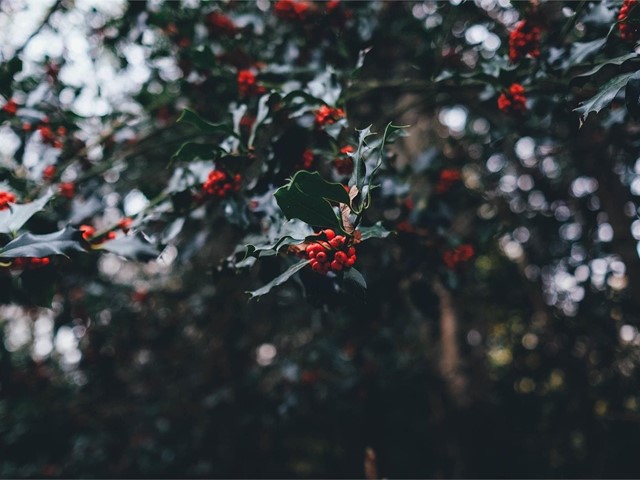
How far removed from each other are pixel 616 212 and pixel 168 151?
9.34 ft

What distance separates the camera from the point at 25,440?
3.89m

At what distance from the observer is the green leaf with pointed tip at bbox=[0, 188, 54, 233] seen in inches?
51.9

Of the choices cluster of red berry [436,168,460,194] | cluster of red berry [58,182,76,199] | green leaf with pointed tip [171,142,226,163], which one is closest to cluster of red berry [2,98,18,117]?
cluster of red berry [58,182,76,199]

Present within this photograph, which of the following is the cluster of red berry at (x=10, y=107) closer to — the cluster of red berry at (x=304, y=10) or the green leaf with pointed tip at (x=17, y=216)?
the green leaf with pointed tip at (x=17, y=216)

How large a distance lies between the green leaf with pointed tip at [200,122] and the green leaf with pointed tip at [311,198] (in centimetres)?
46

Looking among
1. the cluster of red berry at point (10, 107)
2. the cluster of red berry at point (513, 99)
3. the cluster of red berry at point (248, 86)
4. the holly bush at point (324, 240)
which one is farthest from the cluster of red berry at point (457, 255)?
the cluster of red berry at point (10, 107)

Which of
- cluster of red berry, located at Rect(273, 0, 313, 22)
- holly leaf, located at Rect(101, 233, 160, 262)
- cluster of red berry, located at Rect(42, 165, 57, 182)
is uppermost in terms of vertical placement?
cluster of red berry, located at Rect(273, 0, 313, 22)

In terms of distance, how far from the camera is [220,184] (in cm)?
156

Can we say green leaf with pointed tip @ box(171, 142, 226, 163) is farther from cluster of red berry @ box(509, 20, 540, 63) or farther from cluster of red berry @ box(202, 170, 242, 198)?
cluster of red berry @ box(509, 20, 540, 63)

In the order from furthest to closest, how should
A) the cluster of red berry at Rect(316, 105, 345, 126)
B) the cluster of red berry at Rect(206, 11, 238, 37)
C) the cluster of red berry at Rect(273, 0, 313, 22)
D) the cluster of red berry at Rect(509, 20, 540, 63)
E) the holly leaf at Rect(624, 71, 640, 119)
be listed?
the cluster of red berry at Rect(206, 11, 238, 37), the cluster of red berry at Rect(273, 0, 313, 22), the cluster of red berry at Rect(509, 20, 540, 63), the cluster of red berry at Rect(316, 105, 345, 126), the holly leaf at Rect(624, 71, 640, 119)

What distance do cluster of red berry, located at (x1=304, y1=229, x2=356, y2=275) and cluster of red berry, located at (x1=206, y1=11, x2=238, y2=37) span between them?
5.70ft

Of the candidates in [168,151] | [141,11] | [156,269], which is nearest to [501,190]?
[168,151]

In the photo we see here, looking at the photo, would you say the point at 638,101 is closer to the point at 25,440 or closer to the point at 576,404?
the point at 576,404

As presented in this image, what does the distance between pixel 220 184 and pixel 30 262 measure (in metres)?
0.63
